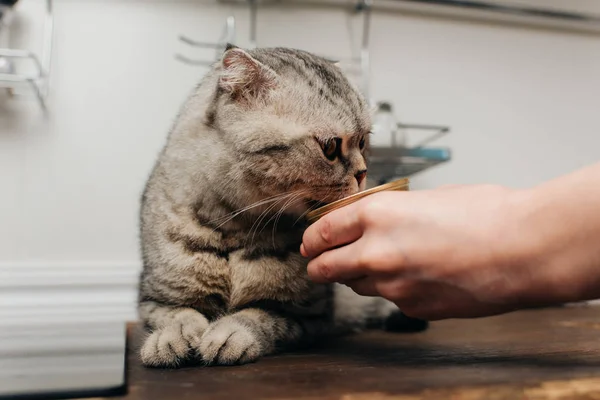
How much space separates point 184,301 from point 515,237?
0.53 m

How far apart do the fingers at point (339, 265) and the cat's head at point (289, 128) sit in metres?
0.15

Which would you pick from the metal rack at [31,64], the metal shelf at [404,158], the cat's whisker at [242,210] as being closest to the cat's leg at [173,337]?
the cat's whisker at [242,210]

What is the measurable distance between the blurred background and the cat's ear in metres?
0.76

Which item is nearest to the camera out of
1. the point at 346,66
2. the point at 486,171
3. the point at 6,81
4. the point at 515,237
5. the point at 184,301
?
the point at 515,237

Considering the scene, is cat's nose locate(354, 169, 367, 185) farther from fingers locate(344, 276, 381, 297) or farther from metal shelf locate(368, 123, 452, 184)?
metal shelf locate(368, 123, 452, 184)

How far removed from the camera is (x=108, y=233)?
1578mm

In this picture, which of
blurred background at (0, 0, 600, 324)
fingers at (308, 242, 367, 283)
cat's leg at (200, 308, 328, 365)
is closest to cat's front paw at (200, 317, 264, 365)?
cat's leg at (200, 308, 328, 365)

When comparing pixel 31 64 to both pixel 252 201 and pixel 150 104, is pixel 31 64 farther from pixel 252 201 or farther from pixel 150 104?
pixel 252 201

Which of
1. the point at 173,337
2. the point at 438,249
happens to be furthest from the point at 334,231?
the point at 173,337

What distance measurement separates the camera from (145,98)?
5.28 feet

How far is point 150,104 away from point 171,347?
1.04 meters

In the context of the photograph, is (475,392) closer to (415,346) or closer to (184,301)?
(415,346)

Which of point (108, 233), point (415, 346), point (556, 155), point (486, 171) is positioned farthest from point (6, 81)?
point (556, 155)

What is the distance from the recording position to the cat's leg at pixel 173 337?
0.74m
